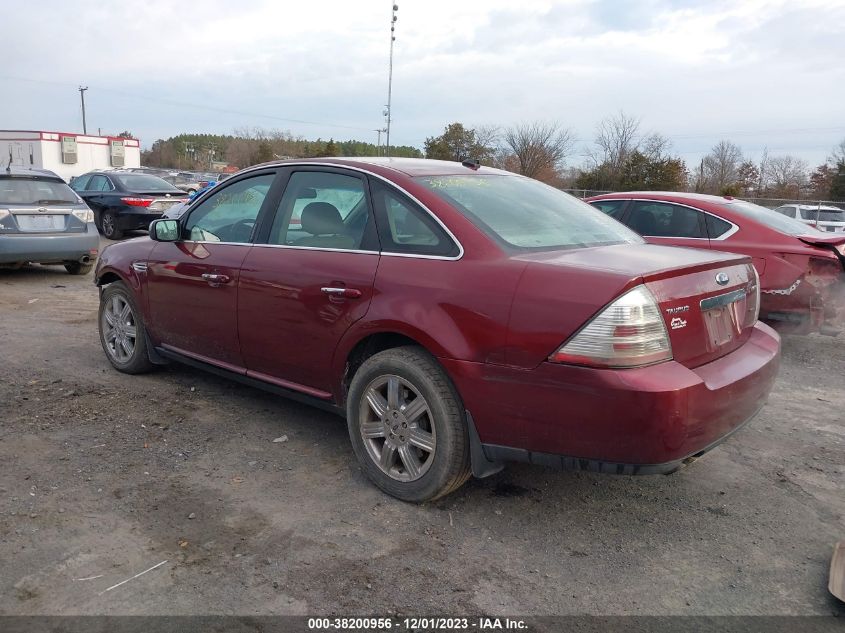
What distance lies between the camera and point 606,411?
279cm

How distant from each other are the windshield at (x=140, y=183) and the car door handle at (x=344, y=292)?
1327 centimetres

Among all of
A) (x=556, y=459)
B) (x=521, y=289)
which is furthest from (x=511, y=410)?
(x=521, y=289)

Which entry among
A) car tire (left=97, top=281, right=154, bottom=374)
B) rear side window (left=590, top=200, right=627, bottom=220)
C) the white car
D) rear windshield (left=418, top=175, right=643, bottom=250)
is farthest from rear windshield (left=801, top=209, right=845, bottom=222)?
car tire (left=97, top=281, right=154, bottom=374)

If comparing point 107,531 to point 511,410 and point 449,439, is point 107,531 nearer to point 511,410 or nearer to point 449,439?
point 449,439

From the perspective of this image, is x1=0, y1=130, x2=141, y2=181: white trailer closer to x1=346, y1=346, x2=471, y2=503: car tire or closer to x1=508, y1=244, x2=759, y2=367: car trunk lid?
x1=346, y1=346, x2=471, y2=503: car tire

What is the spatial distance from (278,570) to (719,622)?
170 cm

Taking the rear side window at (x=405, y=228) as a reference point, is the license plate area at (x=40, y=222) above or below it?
below

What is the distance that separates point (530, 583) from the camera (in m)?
2.83

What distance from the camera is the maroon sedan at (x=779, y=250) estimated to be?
21.3 ft

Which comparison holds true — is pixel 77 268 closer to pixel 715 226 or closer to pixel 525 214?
pixel 715 226

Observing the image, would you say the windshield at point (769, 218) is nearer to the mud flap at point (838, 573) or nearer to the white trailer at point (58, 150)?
the mud flap at point (838, 573)

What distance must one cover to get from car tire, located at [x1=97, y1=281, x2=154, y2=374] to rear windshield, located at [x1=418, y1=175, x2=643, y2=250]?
2.70m

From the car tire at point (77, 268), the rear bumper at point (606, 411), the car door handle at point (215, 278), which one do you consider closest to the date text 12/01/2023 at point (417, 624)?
the rear bumper at point (606, 411)

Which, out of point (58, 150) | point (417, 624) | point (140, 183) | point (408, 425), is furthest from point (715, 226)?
point (58, 150)
